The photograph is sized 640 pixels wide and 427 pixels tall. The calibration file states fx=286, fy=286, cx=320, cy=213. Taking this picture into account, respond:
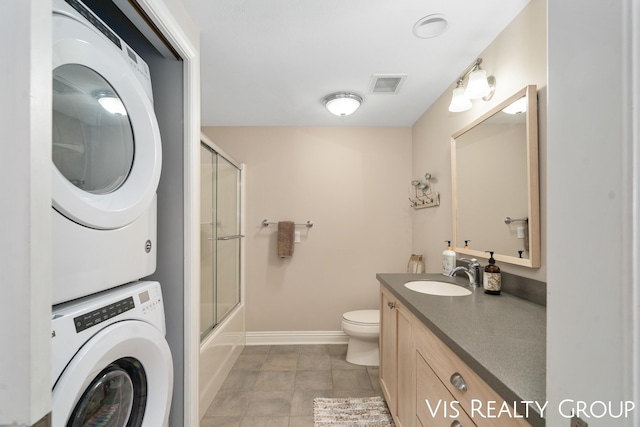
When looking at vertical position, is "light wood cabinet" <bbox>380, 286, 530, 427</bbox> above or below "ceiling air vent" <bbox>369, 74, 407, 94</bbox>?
below

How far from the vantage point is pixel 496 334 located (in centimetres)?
99

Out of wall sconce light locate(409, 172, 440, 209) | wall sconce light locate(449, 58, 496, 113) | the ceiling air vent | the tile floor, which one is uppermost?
the ceiling air vent

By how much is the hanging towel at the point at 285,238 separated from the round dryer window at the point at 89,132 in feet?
6.15

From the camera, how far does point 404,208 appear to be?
3.00 meters

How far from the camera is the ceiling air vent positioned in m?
2.00

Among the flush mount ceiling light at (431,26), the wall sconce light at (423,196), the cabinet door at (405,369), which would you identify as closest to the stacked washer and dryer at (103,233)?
the cabinet door at (405,369)

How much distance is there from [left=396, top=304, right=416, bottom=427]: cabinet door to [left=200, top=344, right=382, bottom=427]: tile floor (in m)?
0.60

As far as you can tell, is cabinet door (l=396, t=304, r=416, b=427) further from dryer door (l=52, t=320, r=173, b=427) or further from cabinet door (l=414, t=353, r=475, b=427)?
dryer door (l=52, t=320, r=173, b=427)

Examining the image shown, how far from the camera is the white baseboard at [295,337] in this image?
9.65 feet

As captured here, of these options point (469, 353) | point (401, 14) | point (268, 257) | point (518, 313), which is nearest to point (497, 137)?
point (401, 14)

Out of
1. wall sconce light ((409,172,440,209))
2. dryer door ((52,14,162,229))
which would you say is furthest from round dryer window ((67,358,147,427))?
wall sconce light ((409,172,440,209))

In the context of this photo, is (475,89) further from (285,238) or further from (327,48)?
(285,238)

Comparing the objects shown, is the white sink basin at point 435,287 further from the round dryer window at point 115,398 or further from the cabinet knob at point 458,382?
the round dryer window at point 115,398

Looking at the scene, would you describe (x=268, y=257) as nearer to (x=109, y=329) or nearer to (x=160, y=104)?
(x=160, y=104)
